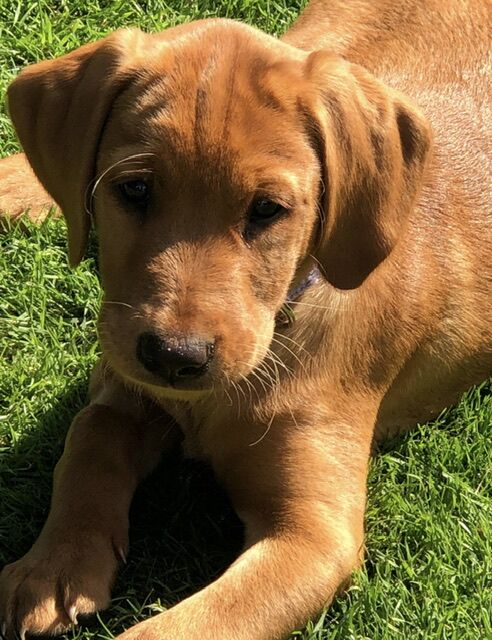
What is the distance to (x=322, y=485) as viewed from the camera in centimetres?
441

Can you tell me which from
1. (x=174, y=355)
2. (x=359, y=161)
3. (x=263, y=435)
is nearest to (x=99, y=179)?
(x=174, y=355)

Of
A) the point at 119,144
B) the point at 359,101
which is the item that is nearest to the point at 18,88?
the point at 119,144

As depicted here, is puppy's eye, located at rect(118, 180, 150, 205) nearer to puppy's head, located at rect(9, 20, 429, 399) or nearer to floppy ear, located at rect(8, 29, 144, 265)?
puppy's head, located at rect(9, 20, 429, 399)

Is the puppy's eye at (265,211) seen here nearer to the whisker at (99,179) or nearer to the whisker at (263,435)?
the whisker at (99,179)

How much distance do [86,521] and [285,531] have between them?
68 cm

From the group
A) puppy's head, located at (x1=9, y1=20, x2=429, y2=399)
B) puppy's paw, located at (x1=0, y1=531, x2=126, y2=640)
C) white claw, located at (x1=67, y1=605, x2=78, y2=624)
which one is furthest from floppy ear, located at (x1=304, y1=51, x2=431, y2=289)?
white claw, located at (x1=67, y1=605, x2=78, y2=624)

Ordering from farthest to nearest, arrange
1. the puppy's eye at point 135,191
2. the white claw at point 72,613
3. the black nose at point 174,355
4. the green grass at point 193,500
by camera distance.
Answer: the green grass at point 193,500 → the white claw at point 72,613 → the puppy's eye at point 135,191 → the black nose at point 174,355

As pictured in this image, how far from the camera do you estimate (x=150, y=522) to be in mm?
4734

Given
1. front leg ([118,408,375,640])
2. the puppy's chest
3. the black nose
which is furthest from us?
the puppy's chest

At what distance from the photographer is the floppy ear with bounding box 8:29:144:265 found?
4.06m

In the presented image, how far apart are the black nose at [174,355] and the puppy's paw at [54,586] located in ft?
2.56

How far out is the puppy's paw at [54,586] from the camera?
4.14 meters

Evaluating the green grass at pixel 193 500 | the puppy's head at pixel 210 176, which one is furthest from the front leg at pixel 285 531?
the puppy's head at pixel 210 176

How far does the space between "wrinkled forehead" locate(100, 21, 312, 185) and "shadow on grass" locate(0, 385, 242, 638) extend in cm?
143
